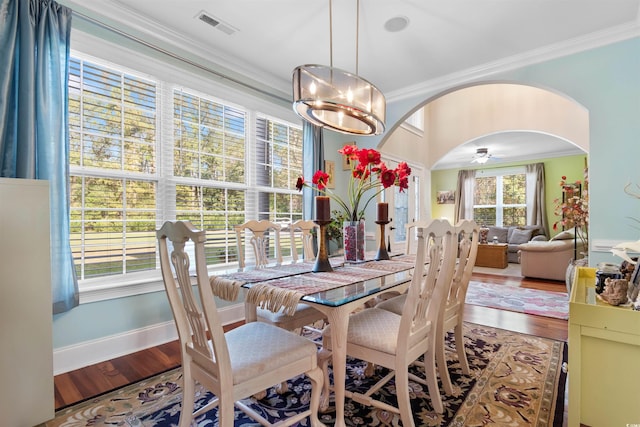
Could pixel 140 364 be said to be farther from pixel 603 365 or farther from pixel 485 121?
pixel 485 121

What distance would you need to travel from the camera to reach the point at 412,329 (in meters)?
1.54

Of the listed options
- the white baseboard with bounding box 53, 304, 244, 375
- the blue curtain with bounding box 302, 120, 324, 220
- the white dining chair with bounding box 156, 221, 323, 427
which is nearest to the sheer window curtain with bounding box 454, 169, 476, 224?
the blue curtain with bounding box 302, 120, 324, 220

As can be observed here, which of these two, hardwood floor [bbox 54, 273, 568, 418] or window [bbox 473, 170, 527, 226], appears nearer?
hardwood floor [bbox 54, 273, 568, 418]

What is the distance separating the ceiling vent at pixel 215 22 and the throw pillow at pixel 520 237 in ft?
25.3

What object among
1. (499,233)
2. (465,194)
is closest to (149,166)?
(499,233)

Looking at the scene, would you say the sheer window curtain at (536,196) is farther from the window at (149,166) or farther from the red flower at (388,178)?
the red flower at (388,178)

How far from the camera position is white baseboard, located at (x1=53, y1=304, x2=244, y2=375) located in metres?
2.16

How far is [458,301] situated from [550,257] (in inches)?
176

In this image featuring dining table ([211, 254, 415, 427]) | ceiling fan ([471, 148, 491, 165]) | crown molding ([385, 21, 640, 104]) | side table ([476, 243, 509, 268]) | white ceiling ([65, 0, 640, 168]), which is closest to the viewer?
dining table ([211, 254, 415, 427])

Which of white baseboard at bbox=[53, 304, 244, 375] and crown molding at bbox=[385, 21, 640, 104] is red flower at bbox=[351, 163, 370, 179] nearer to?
white baseboard at bbox=[53, 304, 244, 375]

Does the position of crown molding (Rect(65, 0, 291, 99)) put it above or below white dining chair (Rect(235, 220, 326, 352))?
above

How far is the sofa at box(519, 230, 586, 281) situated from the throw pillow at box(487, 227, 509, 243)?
7.45ft

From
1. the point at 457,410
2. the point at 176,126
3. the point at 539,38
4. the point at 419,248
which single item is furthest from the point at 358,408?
the point at 539,38

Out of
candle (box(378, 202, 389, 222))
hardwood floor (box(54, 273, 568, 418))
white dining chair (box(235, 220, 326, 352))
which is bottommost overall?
hardwood floor (box(54, 273, 568, 418))
